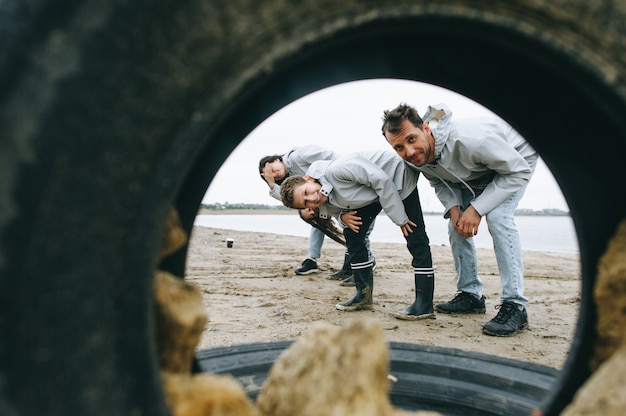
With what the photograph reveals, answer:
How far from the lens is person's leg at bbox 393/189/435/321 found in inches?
131

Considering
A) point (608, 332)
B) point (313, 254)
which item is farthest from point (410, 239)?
point (608, 332)

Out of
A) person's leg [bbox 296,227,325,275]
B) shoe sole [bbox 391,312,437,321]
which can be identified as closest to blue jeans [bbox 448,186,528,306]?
shoe sole [bbox 391,312,437,321]

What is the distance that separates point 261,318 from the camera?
3221 mm

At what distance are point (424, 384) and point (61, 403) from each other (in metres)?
1.22

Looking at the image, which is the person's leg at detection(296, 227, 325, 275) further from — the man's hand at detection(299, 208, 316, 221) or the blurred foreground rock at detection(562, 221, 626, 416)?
the blurred foreground rock at detection(562, 221, 626, 416)

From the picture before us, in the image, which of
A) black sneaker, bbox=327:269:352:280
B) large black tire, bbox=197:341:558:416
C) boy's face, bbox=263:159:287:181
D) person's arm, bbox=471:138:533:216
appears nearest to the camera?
large black tire, bbox=197:341:558:416

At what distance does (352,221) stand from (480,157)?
1.24 m

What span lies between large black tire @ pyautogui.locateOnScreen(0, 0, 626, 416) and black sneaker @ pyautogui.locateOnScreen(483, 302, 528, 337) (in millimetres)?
2381

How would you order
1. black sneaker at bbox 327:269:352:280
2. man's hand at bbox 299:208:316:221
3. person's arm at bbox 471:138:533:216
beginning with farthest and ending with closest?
black sneaker at bbox 327:269:352:280, man's hand at bbox 299:208:316:221, person's arm at bbox 471:138:533:216

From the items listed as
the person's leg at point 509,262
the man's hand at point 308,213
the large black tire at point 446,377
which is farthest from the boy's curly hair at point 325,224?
the large black tire at point 446,377

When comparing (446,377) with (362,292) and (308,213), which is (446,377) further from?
(308,213)

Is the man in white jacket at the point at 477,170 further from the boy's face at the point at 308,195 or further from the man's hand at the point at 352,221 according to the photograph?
the boy's face at the point at 308,195

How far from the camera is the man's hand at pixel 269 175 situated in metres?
4.71

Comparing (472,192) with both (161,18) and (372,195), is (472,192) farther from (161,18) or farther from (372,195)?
(161,18)
